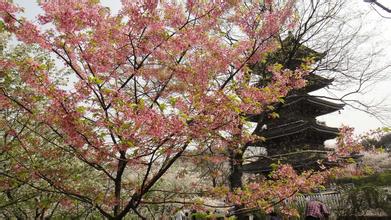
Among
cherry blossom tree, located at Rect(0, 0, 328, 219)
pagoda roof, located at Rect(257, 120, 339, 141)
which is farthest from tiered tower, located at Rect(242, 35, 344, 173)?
cherry blossom tree, located at Rect(0, 0, 328, 219)

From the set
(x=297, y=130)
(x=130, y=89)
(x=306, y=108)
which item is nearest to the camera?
(x=130, y=89)

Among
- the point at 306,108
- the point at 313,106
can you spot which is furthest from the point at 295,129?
the point at 313,106

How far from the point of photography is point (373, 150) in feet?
19.6

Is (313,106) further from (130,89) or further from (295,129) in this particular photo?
(130,89)

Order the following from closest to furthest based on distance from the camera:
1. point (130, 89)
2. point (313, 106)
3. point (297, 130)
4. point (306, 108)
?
point (130, 89)
point (297, 130)
point (313, 106)
point (306, 108)

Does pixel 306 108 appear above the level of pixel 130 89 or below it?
above

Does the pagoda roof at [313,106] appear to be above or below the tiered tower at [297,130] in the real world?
above

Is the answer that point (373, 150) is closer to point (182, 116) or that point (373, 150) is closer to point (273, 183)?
point (273, 183)

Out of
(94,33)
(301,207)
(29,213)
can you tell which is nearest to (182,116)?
(94,33)

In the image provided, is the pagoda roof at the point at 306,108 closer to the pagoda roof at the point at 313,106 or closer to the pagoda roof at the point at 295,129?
the pagoda roof at the point at 313,106

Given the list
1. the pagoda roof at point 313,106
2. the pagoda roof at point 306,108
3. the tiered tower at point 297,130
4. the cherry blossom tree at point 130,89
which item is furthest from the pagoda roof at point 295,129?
the cherry blossom tree at point 130,89

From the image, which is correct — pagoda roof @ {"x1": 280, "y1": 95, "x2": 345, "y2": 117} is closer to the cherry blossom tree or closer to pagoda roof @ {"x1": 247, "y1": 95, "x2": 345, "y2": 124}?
pagoda roof @ {"x1": 247, "y1": 95, "x2": 345, "y2": 124}

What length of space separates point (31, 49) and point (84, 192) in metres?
6.93

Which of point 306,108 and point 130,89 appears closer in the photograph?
point 130,89
